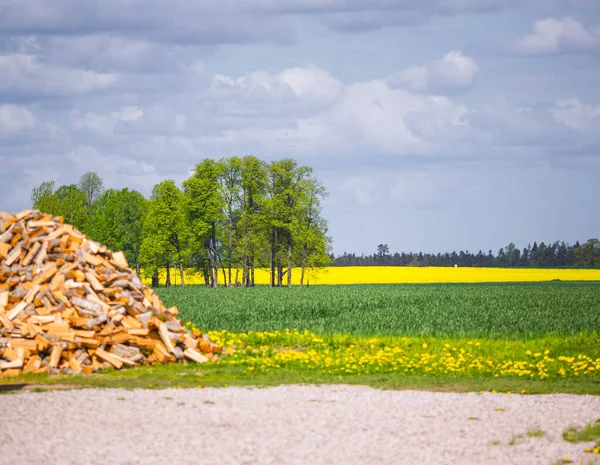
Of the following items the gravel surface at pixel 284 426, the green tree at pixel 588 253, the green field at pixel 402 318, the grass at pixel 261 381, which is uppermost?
A: the green tree at pixel 588 253

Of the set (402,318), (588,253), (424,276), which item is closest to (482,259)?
(588,253)

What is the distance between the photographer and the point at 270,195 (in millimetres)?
88688

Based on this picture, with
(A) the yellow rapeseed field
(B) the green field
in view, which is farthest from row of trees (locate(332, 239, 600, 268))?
(B) the green field

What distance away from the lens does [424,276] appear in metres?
115

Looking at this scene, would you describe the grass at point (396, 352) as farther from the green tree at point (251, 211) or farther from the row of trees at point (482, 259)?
the row of trees at point (482, 259)

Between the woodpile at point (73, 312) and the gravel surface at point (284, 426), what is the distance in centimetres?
373

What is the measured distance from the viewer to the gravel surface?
10.7 metres

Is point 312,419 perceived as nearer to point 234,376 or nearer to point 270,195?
point 234,376

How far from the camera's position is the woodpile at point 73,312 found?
62.7 ft

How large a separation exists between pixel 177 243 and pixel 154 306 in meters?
64.4

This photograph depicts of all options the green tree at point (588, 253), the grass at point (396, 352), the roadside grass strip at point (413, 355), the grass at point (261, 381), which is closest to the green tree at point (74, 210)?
the grass at point (396, 352)

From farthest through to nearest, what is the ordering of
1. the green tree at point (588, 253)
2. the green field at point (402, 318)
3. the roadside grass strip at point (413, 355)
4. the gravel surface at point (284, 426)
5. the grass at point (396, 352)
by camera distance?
the green tree at point (588, 253) < the green field at point (402, 318) < the roadside grass strip at point (413, 355) < the grass at point (396, 352) < the gravel surface at point (284, 426)

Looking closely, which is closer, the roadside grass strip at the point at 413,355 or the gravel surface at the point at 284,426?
the gravel surface at the point at 284,426

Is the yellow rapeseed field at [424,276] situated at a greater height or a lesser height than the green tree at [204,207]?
lesser
